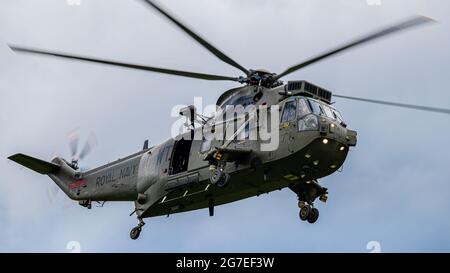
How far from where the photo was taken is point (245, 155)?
88.1 feet

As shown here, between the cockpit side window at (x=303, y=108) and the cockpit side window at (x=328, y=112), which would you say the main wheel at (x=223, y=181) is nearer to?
the cockpit side window at (x=303, y=108)

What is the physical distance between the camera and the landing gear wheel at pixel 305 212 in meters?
27.8

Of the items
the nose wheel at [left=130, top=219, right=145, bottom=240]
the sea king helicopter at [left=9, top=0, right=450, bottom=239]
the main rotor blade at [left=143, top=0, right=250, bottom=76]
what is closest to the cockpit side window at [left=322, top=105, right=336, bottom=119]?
the sea king helicopter at [left=9, top=0, right=450, bottom=239]

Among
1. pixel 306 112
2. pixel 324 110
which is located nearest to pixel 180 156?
pixel 306 112

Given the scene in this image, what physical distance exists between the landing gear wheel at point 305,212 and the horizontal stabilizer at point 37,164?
13.5 m

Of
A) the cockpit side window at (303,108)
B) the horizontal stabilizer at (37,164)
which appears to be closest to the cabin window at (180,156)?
the cockpit side window at (303,108)

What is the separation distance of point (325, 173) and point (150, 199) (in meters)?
7.84

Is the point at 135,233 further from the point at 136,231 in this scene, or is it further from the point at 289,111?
the point at 289,111

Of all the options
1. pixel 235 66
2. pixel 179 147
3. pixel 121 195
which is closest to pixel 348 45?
pixel 235 66

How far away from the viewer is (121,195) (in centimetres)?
3294

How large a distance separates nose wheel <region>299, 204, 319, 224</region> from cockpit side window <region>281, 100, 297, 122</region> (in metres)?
3.63

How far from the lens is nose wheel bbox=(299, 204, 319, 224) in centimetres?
2764

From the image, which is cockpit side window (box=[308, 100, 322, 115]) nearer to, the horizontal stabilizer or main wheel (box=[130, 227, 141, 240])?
main wheel (box=[130, 227, 141, 240])

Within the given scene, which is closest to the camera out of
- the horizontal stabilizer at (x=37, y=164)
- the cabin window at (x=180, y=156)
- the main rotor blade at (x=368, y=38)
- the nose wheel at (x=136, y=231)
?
the main rotor blade at (x=368, y=38)
